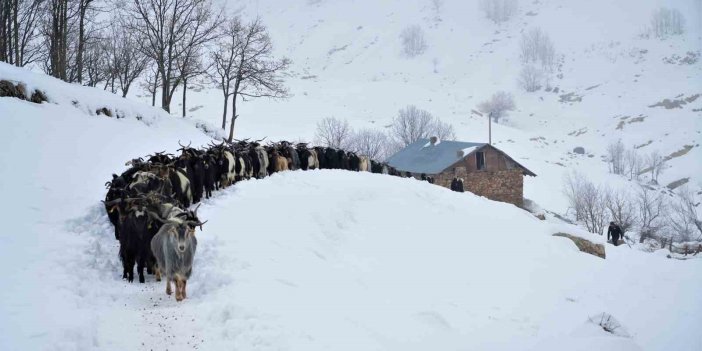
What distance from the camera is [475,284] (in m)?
12.2

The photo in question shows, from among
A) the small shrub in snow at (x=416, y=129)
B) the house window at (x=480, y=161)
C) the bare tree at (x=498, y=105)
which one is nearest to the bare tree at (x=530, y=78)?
the bare tree at (x=498, y=105)

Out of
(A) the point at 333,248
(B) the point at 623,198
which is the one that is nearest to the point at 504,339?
(A) the point at 333,248

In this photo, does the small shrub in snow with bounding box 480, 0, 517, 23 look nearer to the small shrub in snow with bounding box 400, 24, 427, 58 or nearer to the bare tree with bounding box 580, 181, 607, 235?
the small shrub in snow with bounding box 400, 24, 427, 58

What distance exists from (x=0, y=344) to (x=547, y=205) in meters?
50.5

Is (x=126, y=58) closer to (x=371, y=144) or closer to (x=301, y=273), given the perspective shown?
(x=301, y=273)

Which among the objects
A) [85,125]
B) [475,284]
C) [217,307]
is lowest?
[475,284]

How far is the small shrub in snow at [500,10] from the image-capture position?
13975 cm

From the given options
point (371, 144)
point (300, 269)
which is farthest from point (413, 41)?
point (300, 269)

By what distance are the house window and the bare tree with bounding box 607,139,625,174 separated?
3976 centimetres

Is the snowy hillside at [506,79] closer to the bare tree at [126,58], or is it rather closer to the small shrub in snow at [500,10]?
the small shrub in snow at [500,10]

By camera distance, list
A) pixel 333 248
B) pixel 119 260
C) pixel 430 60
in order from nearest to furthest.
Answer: pixel 119 260
pixel 333 248
pixel 430 60

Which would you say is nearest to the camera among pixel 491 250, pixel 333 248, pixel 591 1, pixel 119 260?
pixel 119 260

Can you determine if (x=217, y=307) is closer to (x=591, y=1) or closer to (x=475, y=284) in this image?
(x=475, y=284)

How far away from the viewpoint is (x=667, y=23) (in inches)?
4670
